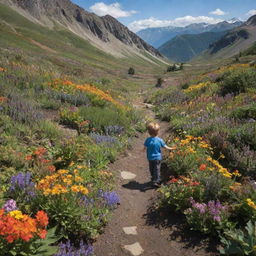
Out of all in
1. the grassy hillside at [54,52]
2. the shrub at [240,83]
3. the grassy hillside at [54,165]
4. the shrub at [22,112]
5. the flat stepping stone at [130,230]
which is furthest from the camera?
the grassy hillside at [54,52]

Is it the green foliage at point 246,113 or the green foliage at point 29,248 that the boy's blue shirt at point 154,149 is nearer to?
the green foliage at point 29,248

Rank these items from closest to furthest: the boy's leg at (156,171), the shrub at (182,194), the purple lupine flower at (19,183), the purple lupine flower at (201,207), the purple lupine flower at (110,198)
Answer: the purple lupine flower at (201,207) → the purple lupine flower at (19,183) → the shrub at (182,194) → the purple lupine flower at (110,198) → the boy's leg at (156,171)

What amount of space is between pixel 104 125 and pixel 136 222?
17.1 ft

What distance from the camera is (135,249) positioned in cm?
474

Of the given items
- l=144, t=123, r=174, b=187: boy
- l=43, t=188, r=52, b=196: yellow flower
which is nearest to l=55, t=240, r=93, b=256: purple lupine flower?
l=43, t=188, r=52, b=196: yellow flower

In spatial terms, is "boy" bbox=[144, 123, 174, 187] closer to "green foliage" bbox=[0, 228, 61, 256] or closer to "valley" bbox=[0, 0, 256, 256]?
"valley" bbox=[0, 0, 256, 256]

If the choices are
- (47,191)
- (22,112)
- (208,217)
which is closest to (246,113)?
(208,217)

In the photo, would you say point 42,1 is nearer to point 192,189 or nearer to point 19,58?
point 19,58

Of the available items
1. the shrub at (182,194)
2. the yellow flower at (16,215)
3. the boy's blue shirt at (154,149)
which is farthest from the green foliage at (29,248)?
the boy's blue shirt at (154,149)

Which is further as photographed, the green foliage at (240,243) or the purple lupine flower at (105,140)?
the purple lupine flower at (105,140)

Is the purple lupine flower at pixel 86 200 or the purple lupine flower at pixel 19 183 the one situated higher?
the purple lupine flower at pixel 19 183

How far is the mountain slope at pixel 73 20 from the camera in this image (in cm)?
12761

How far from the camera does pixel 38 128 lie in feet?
27.2

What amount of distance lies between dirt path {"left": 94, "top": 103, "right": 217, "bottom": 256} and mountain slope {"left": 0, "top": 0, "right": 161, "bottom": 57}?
130 meters
